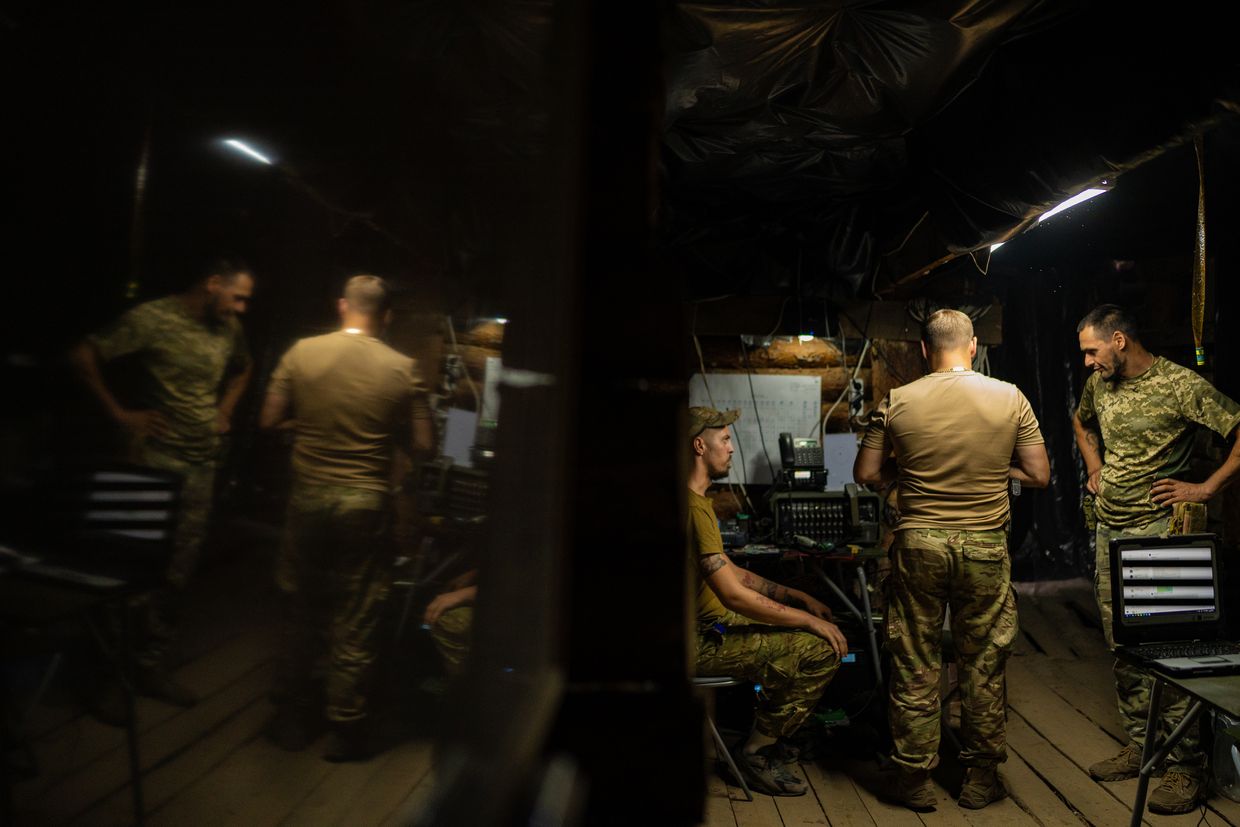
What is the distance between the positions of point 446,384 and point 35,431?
36cm

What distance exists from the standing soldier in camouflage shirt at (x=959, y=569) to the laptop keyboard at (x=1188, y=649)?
0.54m

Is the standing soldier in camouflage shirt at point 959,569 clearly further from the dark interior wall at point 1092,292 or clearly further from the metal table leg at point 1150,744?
the dark interior wall at point 1092,292

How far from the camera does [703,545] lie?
3135 mm

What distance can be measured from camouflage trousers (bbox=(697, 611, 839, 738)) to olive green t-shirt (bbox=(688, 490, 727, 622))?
76 mm

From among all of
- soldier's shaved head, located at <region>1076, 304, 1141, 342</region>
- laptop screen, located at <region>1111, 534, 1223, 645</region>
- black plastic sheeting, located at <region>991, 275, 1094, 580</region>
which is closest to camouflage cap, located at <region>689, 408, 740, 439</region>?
laptop screen, located at <region>1111, 534, 1223, 645</region>

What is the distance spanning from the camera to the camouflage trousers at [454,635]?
60cm

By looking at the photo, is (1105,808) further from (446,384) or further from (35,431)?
(35,431)

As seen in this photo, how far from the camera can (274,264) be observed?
1.06 ft

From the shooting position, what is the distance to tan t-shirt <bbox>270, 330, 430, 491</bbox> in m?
0.34

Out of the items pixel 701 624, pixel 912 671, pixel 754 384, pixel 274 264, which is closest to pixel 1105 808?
pixel 912 671

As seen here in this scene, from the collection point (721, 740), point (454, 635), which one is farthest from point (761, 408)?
point (454, 635)

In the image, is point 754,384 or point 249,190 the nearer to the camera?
point 249,190

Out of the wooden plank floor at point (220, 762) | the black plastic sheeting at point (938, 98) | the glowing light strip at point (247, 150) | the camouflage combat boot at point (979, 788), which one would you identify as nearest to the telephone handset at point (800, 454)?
the black plastic sheeting at point (938, 98)

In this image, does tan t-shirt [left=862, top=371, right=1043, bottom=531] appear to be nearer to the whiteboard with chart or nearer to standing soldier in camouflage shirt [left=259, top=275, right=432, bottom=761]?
the whiteboard with chart
